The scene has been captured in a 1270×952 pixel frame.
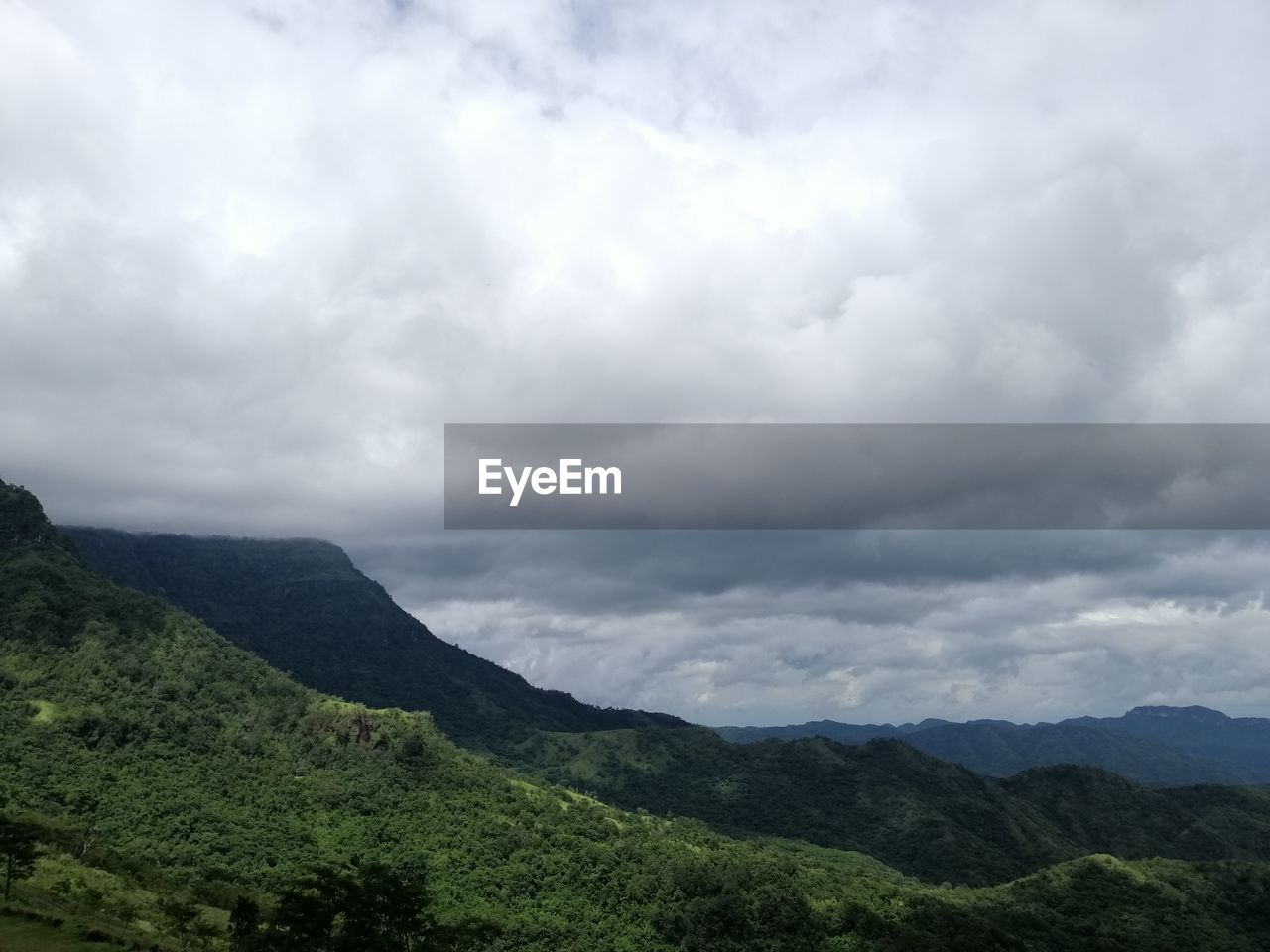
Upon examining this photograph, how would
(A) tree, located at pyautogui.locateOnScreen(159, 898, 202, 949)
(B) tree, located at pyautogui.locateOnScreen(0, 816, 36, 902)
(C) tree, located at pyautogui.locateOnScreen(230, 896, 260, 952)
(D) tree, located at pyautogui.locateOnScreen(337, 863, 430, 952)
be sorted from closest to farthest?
(C) tree, located at pyautogui.locateOnScreen(230, 896, 260, 952), (B) tree, located at pyautogui.locateOnScreen(0, 816, 36, 902), (A) tree, located at pyautogui.locateOnScreen(159, 898, 202, 949), (D) tree, located at pyautogui.locateOnScreen(337, 863, 430, 952)

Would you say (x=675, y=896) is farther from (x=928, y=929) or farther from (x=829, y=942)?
(x=928, y=929)

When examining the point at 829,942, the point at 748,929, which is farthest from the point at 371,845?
the point at 829,942

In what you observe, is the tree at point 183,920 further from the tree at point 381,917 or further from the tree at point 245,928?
the tree at point 381,917

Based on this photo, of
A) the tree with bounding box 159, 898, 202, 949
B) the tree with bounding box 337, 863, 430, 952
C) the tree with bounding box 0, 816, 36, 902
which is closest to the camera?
the tree with bounding box 0, 816, 36, 902

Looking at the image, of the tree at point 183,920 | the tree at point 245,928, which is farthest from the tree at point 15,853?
the tree at point 245,928

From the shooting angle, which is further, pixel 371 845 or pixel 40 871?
pixel 371 845

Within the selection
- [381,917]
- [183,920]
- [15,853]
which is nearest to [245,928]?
[183,920]

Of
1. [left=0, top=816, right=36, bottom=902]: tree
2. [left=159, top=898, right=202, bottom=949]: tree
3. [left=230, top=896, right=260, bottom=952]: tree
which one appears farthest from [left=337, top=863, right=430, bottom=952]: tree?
[left=0, top=816, right=36, bottom=902]: tree

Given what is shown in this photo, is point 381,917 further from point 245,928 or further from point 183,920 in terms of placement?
point 183,920

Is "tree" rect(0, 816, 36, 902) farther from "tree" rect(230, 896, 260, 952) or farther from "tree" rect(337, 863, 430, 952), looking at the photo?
"tree" rect(337, 863, 430, 952)
